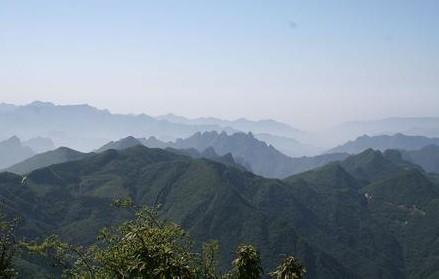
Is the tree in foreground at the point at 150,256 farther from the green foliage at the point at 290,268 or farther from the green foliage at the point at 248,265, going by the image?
the green foliage at the point at 290,268

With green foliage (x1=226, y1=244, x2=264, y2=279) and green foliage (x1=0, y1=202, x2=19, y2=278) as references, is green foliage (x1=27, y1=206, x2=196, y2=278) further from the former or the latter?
green foliage (x1=226, y1=244, x2=264, y2=279)

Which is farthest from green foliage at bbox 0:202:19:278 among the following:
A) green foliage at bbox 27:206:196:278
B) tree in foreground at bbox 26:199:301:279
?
tree in foreground at bbox 26:199:301:279

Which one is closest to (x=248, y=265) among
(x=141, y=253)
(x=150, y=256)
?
(x=150, y=256)

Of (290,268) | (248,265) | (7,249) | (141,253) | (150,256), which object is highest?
(150,256)

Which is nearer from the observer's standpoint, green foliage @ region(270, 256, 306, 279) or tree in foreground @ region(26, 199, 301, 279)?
tree in foreground @ region(26, 199, 301, 279)

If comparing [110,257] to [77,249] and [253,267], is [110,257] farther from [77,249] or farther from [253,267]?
[253,267]

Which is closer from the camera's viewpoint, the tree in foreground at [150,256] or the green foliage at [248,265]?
the tree in foreground at [150,256]

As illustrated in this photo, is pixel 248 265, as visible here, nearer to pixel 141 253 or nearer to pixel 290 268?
pixel 290 268

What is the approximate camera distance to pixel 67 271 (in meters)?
41.6

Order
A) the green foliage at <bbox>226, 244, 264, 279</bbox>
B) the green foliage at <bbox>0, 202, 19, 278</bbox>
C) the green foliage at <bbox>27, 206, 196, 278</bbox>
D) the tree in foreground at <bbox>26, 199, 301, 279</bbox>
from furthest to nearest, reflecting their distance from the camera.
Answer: the green foliage at <bbox>0, 202, 19, 278</bbox>
the green foliage at <bbox>226, 244, 264, 279</bbox>
the tree in foreground at <bbox>26, 199, 301, 279</bbox>
the green foliage at <bbox>27, 206, 196, 278</bbox>

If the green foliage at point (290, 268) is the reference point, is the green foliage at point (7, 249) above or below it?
below

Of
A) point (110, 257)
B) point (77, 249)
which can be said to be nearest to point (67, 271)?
point (77, 249)

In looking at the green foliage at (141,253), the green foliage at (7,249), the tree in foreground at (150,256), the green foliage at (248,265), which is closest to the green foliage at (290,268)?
the tree in foreground at (150,256)

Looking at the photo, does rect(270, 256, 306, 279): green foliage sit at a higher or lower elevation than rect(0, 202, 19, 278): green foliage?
higher
